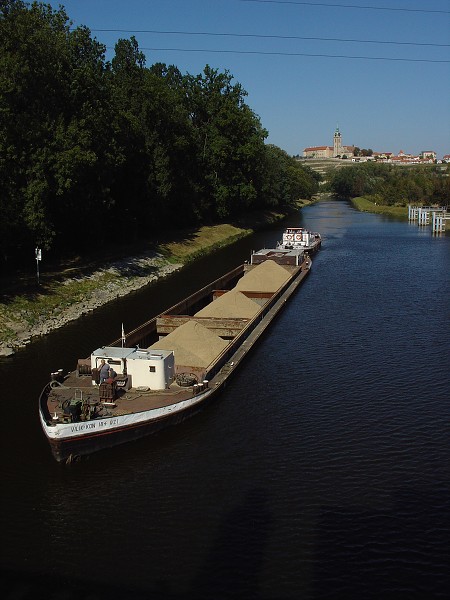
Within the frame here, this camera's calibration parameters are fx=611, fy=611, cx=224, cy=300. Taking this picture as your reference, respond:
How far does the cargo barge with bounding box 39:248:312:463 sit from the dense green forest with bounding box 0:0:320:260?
53.2ft

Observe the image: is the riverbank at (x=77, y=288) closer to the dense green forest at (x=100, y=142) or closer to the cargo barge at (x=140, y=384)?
the dense green forest at (x=100, y=142)

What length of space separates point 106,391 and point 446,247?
62379mm

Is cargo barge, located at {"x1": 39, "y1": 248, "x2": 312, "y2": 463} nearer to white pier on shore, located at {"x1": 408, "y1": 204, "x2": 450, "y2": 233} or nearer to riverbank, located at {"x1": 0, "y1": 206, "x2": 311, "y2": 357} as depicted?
riverbank, located at {"x1": 0, "y1": 206, "x2": 311, "y2": 357}

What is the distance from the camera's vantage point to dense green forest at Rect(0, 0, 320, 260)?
41906 mm

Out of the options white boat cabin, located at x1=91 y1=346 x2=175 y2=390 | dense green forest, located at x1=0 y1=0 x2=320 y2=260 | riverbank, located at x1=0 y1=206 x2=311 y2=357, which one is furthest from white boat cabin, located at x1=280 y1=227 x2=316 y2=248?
white boat cabin, located at x1=91 y1=346 x2=175 y2=390

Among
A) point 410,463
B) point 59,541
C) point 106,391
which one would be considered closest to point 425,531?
point 410,463

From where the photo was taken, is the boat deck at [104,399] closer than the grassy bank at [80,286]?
Yes

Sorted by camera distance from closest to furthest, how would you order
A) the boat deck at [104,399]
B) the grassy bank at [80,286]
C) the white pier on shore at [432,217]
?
the boat deck at [104,399] → the grassy bank at [80,286] → the white pier on shore at [432,217]

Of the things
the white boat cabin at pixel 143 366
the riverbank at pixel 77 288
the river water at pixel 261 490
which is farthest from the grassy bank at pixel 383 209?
the white boat cabin at pixel 143 366

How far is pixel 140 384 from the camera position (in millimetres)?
24094

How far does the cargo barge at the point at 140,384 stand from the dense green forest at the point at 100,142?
1621cm

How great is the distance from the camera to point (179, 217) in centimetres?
8025

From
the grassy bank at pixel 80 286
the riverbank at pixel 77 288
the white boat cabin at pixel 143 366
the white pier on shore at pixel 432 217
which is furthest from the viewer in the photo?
the white pier on shore at pixel 432 217

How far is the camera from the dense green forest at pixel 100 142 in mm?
41906
